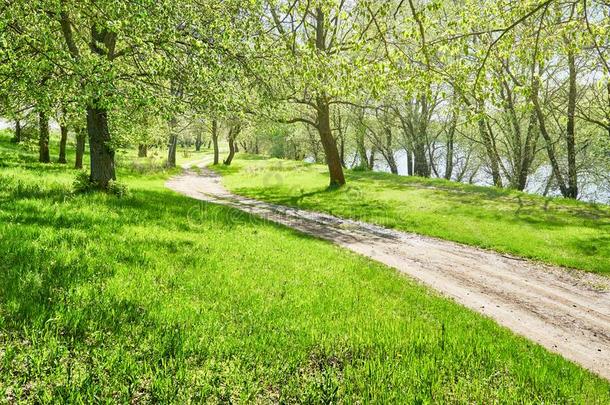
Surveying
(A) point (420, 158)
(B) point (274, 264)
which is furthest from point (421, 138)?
(B) point (274, 264)

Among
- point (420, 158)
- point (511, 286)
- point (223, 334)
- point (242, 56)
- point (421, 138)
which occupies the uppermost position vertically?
point (421, 138)

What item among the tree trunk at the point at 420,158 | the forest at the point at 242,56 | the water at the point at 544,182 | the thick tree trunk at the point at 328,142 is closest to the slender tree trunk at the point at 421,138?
the tree trunk at the point at 420,158

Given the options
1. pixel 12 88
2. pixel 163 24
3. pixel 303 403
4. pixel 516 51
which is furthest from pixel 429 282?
pixel 12 88

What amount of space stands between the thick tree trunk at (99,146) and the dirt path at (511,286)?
8354 millimetres

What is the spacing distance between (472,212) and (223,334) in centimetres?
2201

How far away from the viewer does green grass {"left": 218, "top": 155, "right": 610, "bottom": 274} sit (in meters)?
17.7

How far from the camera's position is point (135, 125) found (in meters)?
23.9

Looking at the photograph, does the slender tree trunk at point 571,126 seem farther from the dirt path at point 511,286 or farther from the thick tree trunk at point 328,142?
the dirt path at point 511,286

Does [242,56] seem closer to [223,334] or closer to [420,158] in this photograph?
[223,334]

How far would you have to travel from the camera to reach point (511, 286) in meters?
12.5

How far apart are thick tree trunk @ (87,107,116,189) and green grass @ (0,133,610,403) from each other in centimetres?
682

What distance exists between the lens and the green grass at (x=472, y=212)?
17.7m

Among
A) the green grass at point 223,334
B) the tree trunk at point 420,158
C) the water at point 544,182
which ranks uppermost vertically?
the tree trunk at point 420,158

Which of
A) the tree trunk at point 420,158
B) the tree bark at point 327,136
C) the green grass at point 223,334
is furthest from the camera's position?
the tree trunk at point 420,158
